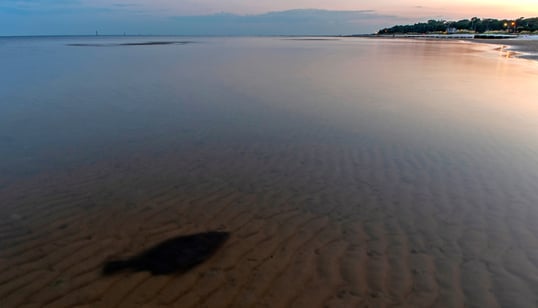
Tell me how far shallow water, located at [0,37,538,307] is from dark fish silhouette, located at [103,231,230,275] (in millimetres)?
147

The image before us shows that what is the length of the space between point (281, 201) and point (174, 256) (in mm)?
2008

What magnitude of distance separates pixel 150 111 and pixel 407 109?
866 cm

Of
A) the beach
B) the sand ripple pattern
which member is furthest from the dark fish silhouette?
the beach

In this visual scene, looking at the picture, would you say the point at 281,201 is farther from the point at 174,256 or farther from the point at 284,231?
the point at 174,256

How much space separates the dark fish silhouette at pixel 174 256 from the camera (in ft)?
13.4

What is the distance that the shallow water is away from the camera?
12.6 feet

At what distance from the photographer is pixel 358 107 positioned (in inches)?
491

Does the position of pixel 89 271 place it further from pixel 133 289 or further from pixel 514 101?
pixel 514 101

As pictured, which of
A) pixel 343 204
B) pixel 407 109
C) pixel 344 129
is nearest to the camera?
pixel 343 204

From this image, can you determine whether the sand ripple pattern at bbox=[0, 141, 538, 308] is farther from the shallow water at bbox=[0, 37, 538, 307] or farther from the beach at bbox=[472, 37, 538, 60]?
the beach at bbox=[472, 37, 538, 60]

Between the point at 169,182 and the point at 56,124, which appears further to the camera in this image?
the point at 56,124

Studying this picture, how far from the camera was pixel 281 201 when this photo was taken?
5746 mm

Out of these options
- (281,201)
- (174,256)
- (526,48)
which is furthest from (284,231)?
(526,48)

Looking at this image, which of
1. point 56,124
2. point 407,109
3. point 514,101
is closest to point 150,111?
point 56,124
